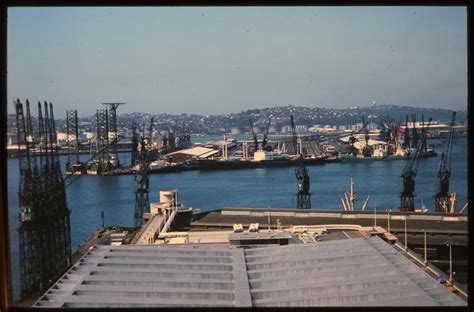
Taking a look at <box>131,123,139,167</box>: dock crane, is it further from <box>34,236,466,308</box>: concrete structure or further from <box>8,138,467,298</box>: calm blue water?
<box>34,236,466,308</box>: concrete structure

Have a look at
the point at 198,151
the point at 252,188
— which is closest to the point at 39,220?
the point at 252,188

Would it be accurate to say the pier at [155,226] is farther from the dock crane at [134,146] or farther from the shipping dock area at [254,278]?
the dock crane at [134,146]

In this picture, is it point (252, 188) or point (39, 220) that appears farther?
point (252, 188)

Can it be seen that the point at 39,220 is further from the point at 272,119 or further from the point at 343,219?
the point at 272,119

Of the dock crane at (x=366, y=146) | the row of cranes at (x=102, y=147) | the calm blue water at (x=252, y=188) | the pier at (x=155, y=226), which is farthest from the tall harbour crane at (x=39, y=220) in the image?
the dock crane at (x=366, y=146)

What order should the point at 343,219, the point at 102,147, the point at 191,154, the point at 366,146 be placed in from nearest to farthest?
the point at 343,219 < the point at 102,147 < the point at 191,154 < the point at 366,146
